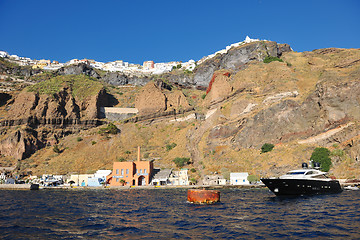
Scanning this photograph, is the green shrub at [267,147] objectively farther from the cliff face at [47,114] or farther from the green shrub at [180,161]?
the cliff face at [47,114]

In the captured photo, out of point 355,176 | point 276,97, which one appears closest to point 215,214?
point 355,176

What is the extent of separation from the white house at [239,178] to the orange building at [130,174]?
75.4ft

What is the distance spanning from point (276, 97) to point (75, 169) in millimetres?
65318

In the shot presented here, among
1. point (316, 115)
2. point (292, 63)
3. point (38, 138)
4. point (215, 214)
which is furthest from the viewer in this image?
point (292, 63)

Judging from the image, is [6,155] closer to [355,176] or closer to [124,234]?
[124,234]

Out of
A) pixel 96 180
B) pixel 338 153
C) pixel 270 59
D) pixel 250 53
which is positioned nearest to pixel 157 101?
pixel 96 180

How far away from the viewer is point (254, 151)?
2906 inches

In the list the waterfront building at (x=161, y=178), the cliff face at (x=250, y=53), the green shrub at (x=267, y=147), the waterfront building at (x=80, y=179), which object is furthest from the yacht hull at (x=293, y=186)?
the cliff face at (x=250, y=53)

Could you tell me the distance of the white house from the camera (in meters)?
65.9

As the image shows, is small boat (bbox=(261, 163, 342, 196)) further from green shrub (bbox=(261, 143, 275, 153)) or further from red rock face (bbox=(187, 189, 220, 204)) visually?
green shrub (bbox=(261, 143, 275, 153))

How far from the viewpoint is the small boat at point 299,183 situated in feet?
113

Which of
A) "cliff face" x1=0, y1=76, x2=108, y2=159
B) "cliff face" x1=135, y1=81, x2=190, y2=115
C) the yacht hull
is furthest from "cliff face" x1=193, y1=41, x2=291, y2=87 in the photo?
the yacht hull

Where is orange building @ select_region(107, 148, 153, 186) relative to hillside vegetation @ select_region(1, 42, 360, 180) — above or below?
below

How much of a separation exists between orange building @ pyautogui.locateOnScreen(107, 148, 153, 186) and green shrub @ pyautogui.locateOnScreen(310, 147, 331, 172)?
41.8m
